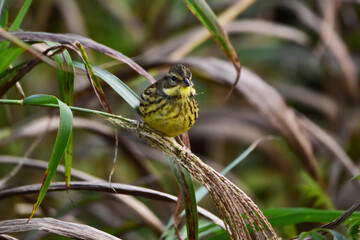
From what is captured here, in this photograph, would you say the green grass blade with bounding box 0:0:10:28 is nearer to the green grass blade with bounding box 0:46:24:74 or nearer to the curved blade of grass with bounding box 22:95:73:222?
the green grass blade with bounding box 0:46:24:74

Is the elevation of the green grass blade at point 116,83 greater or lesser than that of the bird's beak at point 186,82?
lesser

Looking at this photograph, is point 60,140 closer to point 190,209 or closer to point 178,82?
point 190,209

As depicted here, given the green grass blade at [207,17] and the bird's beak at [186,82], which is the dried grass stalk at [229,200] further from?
the bird's beak at [186,82]

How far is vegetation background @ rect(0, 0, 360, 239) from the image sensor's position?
270 centimetres

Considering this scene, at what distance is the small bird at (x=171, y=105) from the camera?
1.98m

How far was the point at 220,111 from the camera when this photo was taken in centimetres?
429

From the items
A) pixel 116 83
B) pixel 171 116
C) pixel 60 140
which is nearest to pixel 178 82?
pixel 171 116

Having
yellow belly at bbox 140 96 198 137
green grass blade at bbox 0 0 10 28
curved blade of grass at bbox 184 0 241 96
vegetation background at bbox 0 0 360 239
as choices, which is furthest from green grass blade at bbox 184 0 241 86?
vegetation background at bbox 0 0 360 239

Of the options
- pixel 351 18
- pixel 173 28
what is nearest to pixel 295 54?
pixel 351 18

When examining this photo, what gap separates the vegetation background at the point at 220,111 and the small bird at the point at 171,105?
1.21ft

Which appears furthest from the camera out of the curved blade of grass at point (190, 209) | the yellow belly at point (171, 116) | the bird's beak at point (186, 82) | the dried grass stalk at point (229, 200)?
the bird's beak at point (186, 82)

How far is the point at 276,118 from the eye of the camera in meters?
2.72

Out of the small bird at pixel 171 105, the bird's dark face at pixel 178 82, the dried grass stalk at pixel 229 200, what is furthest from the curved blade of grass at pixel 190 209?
the bird's dark face at pixel 178 82

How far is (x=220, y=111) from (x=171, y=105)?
2234 millimetres
